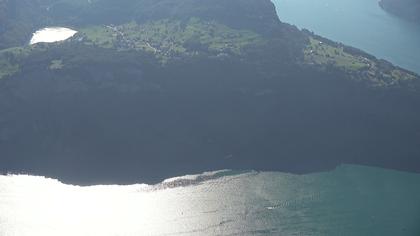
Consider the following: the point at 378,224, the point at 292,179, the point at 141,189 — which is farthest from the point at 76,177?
the point at 378,224

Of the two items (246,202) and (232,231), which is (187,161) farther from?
(232,231)

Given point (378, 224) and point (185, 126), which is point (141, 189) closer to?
point (185, 126)

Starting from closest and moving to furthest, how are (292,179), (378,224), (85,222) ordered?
(85,222)
(378,224)
(292,179)

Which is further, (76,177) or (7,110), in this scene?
(7,110)

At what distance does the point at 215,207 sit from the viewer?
154m

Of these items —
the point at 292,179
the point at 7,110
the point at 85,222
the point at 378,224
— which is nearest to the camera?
the point at 85,222

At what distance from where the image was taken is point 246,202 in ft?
520

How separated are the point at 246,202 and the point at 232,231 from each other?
48.1ft

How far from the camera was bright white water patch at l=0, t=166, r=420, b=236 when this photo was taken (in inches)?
5689

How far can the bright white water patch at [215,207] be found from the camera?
474 feet

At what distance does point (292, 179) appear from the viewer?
174125 millimetres

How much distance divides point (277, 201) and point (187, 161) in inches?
1235

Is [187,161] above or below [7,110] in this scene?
below

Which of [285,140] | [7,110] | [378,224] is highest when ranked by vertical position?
[7,110]
